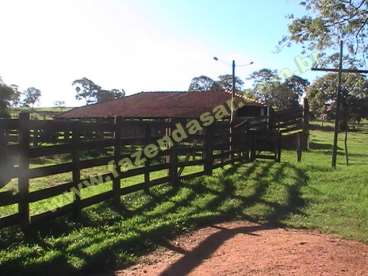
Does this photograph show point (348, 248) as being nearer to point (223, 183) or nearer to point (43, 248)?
point (43, 248)

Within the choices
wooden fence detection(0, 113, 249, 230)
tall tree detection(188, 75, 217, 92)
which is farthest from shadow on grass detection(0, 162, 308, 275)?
tall tree detection(188, 75, 217, 92)

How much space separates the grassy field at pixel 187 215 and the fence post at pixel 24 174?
0.95ft

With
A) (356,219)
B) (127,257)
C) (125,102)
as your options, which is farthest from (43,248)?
(125,102)

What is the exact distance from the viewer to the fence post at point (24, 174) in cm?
731

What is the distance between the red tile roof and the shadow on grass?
81.3ft

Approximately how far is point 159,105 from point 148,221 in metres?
34.2

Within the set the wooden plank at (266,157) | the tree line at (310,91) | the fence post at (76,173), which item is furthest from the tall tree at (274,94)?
the fence post at (76,173)

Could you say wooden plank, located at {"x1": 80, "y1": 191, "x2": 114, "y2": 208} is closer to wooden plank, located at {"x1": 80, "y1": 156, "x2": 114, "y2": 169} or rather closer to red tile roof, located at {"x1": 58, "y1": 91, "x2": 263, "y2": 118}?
wooden plank, located at {"x1": 80, "y1": 156, "x2": 114, "y2": 169}

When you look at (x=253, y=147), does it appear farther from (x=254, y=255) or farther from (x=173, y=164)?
(x=254, y=255)

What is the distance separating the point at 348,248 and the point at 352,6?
10.6 m

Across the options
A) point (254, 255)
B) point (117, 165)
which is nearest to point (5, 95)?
point (117, 165)

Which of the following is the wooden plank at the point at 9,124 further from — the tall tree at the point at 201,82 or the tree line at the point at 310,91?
the tall tree at the point at 201,82

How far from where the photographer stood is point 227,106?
118 ft

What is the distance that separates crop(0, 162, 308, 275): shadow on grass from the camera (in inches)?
247
